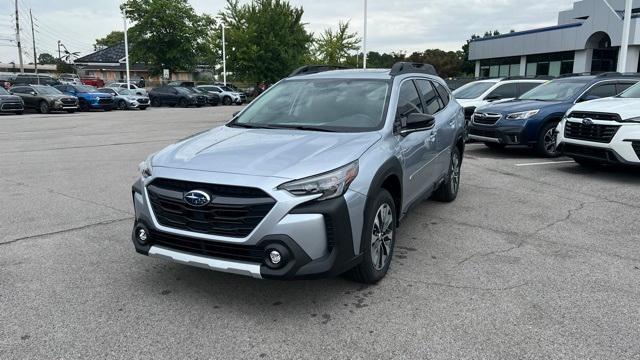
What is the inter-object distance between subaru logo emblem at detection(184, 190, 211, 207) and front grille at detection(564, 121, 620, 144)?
713cm

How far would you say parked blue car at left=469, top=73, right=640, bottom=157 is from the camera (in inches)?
416

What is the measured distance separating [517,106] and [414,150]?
700 cm

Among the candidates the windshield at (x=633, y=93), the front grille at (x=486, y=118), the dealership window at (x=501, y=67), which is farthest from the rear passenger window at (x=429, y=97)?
the dealership window at (x=501, y=67)

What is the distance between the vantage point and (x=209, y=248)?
353 cm

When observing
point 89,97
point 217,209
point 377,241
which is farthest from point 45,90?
point 377,241

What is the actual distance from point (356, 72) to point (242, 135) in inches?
68.6

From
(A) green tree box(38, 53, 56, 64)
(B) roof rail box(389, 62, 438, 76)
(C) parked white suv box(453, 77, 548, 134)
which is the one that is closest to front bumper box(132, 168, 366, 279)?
(B) roof rail box(389, 62, 438, 76)

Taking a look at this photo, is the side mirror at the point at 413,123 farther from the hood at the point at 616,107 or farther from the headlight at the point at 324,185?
the hood at the point at 616,107

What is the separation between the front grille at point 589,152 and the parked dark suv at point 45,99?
84.4 ft

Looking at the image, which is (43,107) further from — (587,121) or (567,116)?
(587,121)

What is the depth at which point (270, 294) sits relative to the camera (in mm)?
3992

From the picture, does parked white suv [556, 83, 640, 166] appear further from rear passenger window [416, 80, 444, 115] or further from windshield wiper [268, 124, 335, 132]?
windshield wiper [268, 124, 335, 132]

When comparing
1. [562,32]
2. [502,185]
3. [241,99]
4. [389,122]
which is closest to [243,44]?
[241,99]

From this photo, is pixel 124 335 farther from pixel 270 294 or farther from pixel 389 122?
pixel 389 122
